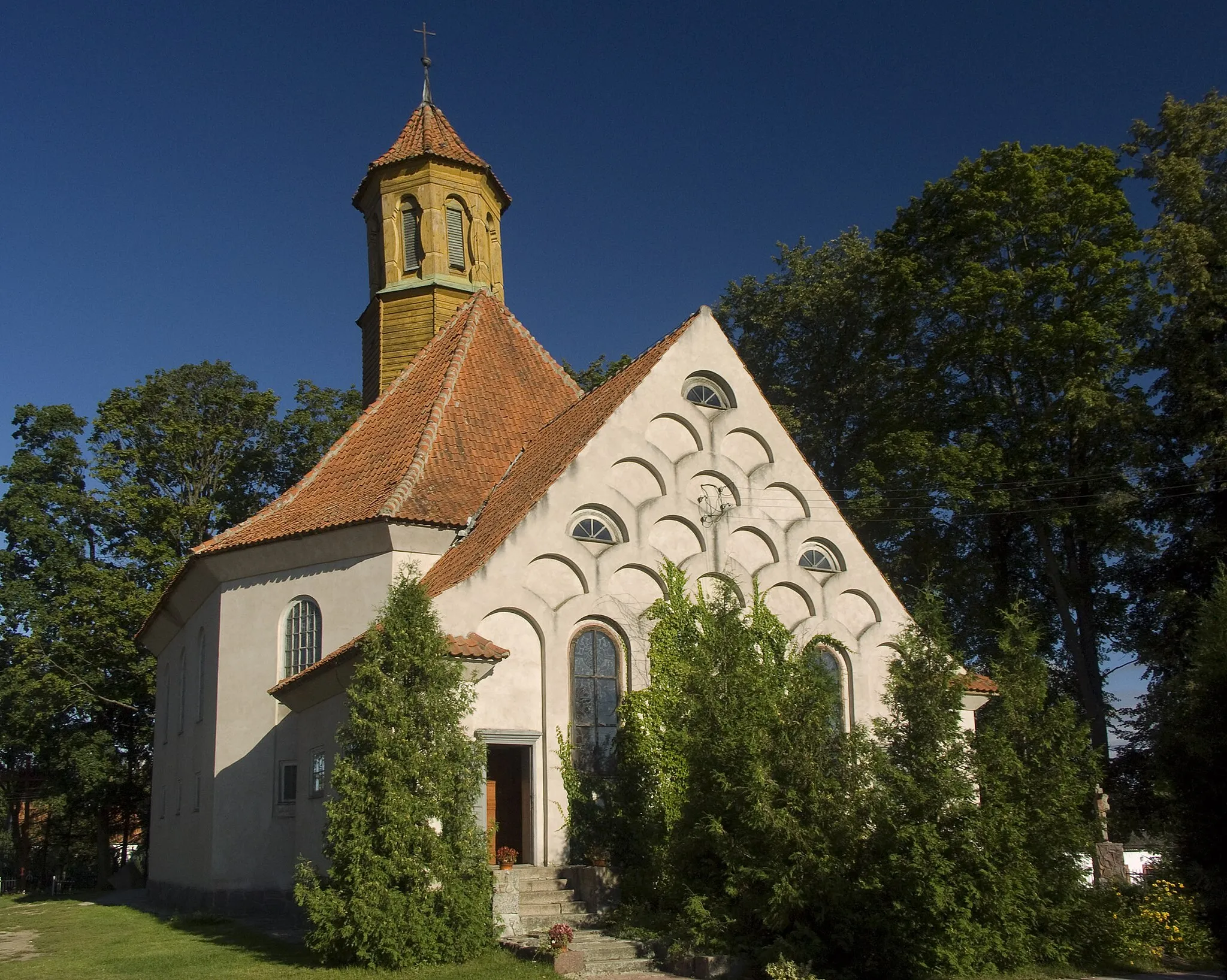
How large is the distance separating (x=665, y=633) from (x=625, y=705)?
135 centimetres

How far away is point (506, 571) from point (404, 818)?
15.9ft

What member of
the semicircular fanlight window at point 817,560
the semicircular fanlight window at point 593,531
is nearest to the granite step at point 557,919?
the semicircular fanlight window at point 593,531

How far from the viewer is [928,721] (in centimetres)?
1332

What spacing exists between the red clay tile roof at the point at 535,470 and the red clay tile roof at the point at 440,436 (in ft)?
2.04

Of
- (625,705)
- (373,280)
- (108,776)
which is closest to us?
(625,705)

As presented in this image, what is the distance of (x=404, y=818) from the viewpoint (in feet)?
45.8

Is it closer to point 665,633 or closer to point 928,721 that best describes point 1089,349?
point 665,633

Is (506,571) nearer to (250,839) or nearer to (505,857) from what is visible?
(505,857)

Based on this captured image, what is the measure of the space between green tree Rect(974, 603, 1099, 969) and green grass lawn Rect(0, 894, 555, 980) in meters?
5.18

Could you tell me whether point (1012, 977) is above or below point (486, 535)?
below

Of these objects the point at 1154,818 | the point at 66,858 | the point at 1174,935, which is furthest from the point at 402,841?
the point at 66,858

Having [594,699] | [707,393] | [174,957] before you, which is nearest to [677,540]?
[707,393]

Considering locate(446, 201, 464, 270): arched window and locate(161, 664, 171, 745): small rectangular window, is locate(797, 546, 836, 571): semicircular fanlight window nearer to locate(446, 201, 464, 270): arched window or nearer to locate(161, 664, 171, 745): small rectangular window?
locate(446, 201, 464, 270): arched window

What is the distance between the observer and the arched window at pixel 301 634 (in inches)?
818
